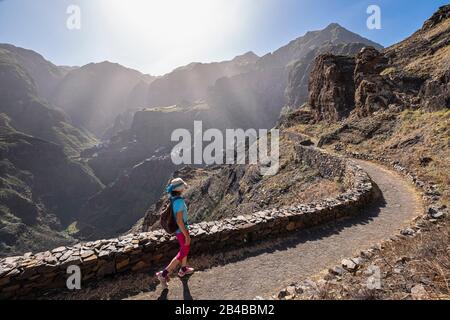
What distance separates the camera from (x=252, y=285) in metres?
7.57

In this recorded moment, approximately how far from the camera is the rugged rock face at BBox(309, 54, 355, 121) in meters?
48.9

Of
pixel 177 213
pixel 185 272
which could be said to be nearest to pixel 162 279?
pixel 185 272

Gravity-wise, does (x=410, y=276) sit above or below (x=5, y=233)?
above

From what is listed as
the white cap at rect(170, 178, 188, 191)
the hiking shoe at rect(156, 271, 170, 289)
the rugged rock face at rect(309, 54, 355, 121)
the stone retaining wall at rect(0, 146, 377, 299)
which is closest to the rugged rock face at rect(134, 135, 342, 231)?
the stone retaining wall at rect(0, 146, 377, 299)

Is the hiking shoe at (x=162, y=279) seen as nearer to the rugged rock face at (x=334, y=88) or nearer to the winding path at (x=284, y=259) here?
the winding path at (x=284, y=259)

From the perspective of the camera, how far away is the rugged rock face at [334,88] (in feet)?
160

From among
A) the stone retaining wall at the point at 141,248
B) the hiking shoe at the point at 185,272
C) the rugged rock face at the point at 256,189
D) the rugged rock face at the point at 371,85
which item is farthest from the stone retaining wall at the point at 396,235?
the rugged rock face at the point at 371,85

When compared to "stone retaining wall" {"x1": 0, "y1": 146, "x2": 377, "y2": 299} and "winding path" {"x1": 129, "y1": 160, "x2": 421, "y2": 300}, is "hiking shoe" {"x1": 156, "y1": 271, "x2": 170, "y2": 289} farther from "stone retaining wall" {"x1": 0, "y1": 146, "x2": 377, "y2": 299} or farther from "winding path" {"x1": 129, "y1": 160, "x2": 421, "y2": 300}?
"stone retaining wall" {"x1": 0, "y1": 146, "x2": 377, "y2": 299}

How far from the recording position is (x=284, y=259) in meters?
9.27

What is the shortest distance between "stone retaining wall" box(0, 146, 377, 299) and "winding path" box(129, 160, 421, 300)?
0.51 metres

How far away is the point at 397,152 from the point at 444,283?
22.7 metres

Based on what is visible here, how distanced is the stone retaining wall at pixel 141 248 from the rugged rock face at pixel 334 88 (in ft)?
130
